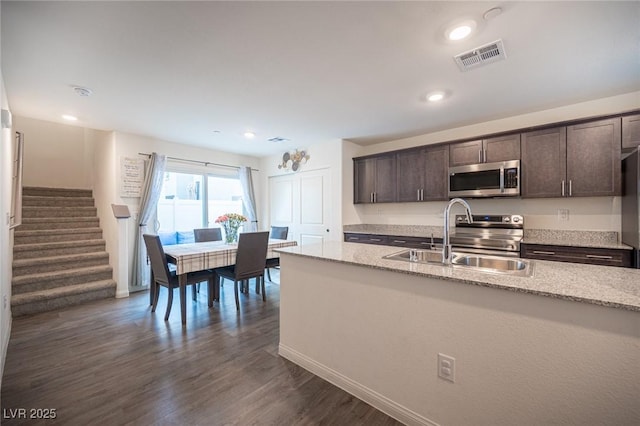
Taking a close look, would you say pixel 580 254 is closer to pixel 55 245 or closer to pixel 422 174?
pixel 422 174

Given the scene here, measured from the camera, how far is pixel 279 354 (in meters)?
2.27

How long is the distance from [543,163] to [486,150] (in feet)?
1.97

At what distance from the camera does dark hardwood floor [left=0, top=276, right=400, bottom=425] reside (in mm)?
1616

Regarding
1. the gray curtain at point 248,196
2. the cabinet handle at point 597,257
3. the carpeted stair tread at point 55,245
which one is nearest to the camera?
the cabinet handle at point 597,257

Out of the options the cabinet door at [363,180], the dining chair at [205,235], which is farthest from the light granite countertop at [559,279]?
the dining chair at [205,235]

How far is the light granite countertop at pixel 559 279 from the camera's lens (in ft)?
3.43

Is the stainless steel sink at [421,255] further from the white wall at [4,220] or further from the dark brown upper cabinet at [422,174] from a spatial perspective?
the white wall at [4,220]

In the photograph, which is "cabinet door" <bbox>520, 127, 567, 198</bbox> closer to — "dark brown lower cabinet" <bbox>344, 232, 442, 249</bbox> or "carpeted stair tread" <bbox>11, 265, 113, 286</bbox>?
"dark brown lower cabinet" <bbox>344, 232, 442, 249</bbox>

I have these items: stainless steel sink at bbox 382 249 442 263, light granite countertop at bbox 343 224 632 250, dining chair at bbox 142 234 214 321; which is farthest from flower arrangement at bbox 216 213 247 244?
light granite countertop at bbox 343 224 632 250

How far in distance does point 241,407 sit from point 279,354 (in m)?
0.61

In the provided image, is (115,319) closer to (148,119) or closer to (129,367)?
(129,367)

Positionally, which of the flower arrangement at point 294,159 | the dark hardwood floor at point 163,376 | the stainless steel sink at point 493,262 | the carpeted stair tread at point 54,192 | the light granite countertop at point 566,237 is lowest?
the dark hardwood floor at point 163,376

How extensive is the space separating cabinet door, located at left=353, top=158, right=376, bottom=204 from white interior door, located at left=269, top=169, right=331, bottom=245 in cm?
46

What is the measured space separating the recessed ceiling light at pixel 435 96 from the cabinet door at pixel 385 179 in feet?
4.81
